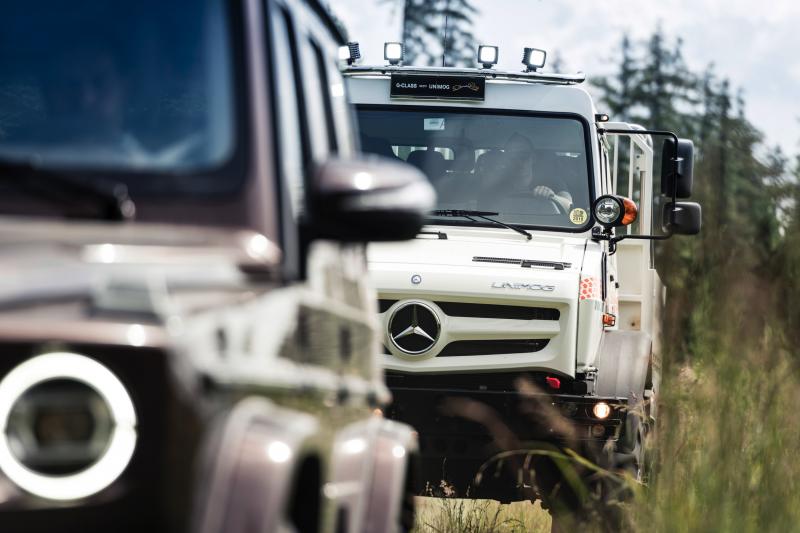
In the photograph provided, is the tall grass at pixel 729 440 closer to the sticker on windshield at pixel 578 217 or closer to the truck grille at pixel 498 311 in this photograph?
the truck grille at pixel 498 311

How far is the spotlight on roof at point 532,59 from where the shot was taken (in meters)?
9.88

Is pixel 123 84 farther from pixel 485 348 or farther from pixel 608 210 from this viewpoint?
pixel 608 210

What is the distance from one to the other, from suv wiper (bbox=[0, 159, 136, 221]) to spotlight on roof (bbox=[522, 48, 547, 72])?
7.37 meters

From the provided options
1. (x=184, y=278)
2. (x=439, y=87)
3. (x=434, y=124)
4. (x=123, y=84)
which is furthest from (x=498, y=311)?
(x=184, y=278)

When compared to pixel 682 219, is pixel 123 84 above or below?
above

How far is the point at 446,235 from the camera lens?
8.84 metres

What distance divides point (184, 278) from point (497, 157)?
6904 mm

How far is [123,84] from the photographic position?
3.22 meters

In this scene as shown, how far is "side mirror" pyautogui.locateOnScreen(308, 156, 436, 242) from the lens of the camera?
3004 millimetres

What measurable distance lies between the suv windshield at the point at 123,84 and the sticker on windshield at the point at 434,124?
6.17 meters

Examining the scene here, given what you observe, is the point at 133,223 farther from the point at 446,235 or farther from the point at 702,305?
the point at 446,235

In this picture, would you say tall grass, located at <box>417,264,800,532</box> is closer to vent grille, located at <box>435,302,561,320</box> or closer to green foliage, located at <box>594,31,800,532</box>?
green foliage, located at <box>594,31,800,532</box>

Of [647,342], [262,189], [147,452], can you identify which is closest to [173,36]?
[262,189]

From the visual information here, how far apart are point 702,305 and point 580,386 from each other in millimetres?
1546
